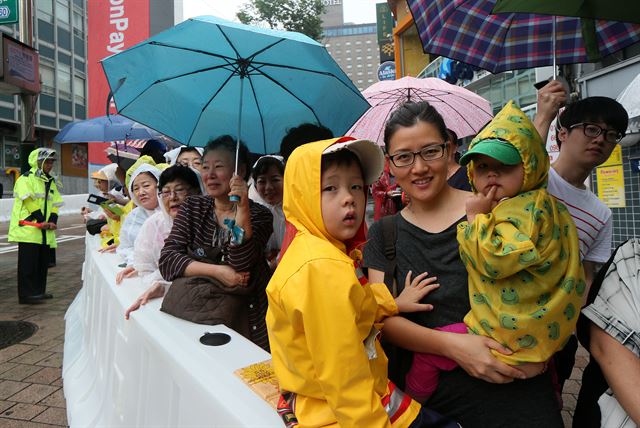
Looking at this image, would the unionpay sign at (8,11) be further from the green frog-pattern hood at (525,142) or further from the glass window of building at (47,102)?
the glass window of building at (47,102)

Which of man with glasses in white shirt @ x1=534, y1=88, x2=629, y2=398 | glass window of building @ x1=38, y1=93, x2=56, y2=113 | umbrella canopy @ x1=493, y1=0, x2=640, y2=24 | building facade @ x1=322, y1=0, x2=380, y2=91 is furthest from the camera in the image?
building facade @ x1=322, y1=0, x2=380, y2=91

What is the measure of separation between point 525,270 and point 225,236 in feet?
5.27

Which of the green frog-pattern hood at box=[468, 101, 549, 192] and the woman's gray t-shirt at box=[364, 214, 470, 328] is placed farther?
the woman's gray t-shirt at box=[364, 214, 470, 328]

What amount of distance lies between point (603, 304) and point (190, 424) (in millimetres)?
1476

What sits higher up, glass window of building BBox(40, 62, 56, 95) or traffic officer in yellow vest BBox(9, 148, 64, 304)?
glass window of building BBox(40, 62, 56, 95)

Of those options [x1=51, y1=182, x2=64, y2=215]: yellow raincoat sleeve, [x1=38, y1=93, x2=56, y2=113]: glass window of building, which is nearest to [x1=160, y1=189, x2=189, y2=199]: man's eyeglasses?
[x1=51, y1=182, x2=64, y2=215]: yellow raincoat sleeve

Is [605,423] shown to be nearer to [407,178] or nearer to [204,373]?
[407,178]

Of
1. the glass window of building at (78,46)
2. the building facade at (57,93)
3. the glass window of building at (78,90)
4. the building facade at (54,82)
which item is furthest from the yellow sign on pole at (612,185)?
the glass window of building at (78,46)

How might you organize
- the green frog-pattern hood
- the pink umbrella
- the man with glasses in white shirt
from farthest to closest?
the pink umbrella
the man with glasses in white shirt
the green frog-pattern hood

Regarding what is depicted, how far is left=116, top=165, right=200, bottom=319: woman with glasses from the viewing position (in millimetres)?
2811

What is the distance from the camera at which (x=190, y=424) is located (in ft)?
5.12

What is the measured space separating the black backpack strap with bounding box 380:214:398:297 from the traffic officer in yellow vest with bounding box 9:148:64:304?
6478mm

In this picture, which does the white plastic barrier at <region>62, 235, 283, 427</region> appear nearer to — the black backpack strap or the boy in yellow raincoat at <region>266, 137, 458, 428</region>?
the boy in yellow raincoat at <region>266, 137, 458, 428</region>

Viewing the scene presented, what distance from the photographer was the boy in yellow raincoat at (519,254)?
4.16 ft
